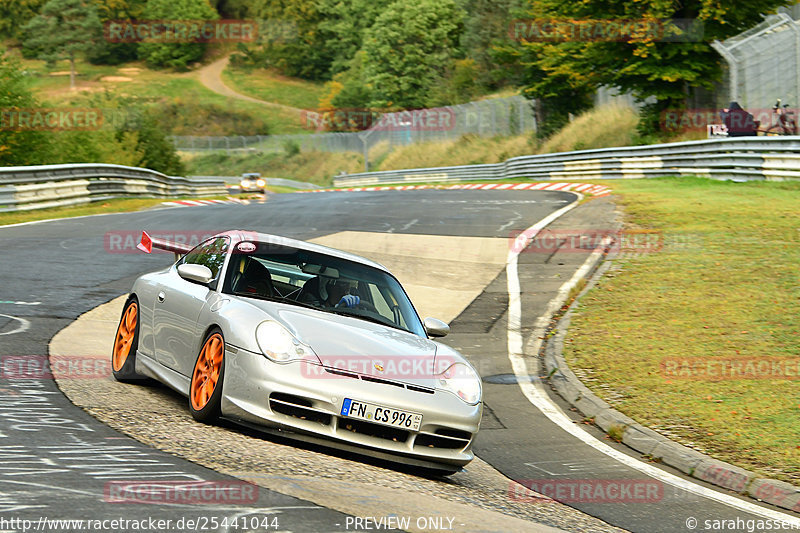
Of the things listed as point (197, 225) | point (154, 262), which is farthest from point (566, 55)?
point (154, 262)

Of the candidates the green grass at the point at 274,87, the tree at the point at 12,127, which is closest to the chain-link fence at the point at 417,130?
the tree at the point at 12,127

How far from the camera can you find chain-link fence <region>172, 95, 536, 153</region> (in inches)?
2370

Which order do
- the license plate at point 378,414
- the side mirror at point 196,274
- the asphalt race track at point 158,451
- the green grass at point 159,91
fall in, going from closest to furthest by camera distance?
the asphalt race track at point 158,451 < the license plate at point 378,414 < the side mirror at point 196,274 < the green grass at point 159,91

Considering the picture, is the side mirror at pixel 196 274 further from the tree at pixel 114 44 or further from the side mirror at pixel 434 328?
the tree at pixel 114 44

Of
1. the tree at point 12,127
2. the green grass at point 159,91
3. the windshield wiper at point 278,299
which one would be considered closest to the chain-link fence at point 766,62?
the tree at point 12,127

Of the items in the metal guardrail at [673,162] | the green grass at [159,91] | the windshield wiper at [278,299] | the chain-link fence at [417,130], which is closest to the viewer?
the windshield wiper at [278,299]

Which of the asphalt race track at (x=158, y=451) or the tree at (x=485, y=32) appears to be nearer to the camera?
the asphalt race track at (x=158, y=451)

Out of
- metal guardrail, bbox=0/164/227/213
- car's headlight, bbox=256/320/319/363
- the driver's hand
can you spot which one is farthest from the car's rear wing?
metal guardrail, bbox=0/164/227/213

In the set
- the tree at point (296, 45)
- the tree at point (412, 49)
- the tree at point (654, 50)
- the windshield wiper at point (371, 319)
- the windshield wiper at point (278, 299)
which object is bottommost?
the windshield wiper at point (371, 319)

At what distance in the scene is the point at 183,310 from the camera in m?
7.71

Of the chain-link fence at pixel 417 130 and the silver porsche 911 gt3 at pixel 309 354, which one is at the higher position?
the chain-link fence at pixel 417 130

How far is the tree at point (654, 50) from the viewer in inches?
1503

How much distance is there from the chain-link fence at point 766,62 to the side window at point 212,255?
28.4 m

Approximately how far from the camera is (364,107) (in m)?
111
